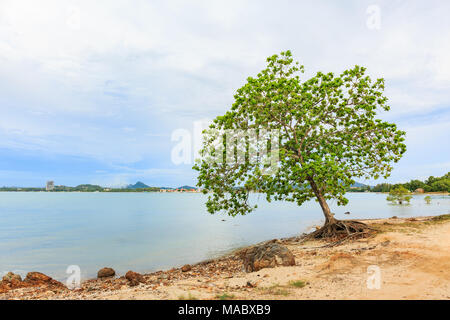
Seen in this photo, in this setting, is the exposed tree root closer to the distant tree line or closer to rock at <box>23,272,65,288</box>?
rock at <box>23,272,65,288</box>

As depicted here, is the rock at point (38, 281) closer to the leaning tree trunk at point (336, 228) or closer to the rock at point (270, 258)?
the rock at point (270, 258)

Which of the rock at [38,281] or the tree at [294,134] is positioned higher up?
the tree at [294,134]

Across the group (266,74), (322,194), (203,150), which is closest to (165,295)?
(203,150)

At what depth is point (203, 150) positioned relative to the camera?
16.8 meters

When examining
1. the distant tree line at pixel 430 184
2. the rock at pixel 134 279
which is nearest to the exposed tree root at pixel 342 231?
the rock at pixel 134 279

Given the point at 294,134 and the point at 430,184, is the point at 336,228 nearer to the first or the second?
the point at 294,134


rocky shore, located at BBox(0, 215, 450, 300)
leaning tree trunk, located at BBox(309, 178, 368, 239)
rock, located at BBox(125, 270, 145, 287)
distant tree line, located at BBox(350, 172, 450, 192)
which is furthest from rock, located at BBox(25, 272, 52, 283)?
distant tree line, located at BBox(350, 172, 450, 192)

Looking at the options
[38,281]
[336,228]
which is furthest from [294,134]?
[38,281]

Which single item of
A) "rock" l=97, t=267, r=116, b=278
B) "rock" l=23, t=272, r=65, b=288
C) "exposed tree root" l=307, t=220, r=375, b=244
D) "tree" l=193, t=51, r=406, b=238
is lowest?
"rock" l=97, t=267, r=116, b=278

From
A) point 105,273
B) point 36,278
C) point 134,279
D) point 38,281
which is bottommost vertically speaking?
point 105,273

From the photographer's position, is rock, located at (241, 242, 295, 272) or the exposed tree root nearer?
rock, located at (241, 242, 295, 272)
